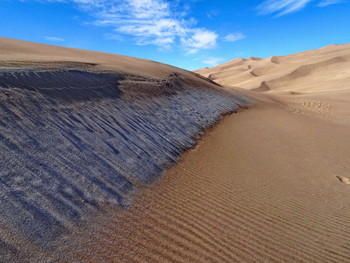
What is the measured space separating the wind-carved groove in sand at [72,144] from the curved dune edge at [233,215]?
49 centimetres

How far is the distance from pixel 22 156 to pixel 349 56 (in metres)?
67.7

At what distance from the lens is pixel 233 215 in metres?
4.41

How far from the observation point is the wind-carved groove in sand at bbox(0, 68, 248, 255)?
11.6 ft

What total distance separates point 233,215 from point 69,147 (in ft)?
12.0

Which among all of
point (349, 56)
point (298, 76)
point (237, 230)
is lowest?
point (237, 230)

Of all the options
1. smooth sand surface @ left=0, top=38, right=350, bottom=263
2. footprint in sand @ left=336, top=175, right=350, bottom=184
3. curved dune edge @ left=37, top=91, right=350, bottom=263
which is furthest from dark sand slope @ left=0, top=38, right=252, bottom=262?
footprint in sand @ left=336, top=175, right=350, bottom=184

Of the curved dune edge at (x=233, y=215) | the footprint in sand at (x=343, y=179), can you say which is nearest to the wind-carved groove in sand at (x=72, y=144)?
the curved dune edge at (x=233, y=215)

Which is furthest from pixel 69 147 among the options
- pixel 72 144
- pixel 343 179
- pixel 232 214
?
pixel 343 179

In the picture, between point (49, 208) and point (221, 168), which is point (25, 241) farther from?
point (221, 168)

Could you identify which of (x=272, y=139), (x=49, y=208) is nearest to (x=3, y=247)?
(x=49, y=208)

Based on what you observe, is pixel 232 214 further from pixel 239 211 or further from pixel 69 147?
pixel 69 147

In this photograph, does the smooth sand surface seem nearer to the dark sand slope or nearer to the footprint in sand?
the footprint in sand

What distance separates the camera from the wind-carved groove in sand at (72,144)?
3535 millimetres

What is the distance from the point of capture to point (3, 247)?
2.85 m
